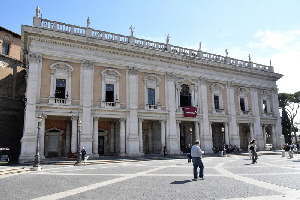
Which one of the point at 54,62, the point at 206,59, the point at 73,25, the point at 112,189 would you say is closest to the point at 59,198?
the point at 112,189

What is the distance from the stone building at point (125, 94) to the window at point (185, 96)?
121 millimetres

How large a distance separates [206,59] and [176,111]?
8.01 metres

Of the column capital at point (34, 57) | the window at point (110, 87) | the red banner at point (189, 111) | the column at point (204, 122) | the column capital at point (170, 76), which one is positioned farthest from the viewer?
the column at point (204, 122)

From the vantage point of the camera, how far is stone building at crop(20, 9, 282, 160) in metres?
22.5

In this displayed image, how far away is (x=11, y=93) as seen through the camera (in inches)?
1148

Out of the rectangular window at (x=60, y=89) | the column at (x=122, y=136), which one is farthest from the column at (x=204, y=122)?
the rectangular window at (x=60, y=89)

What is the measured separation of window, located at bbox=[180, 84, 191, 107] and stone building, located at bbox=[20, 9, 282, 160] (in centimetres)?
12

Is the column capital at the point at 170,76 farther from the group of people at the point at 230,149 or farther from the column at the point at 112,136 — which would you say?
the group of people at the point at 230,149

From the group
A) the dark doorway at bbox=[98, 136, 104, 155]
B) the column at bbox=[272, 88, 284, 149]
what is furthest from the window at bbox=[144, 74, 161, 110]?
the column at bbox=[272, 88, 284, 149]

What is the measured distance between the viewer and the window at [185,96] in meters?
29.2

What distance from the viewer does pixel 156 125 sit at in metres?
29.6

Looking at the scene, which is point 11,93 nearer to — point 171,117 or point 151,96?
point 151,96

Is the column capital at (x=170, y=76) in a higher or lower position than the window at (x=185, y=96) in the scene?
higher

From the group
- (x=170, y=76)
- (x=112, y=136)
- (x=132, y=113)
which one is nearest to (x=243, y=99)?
(x=170, y=76)
